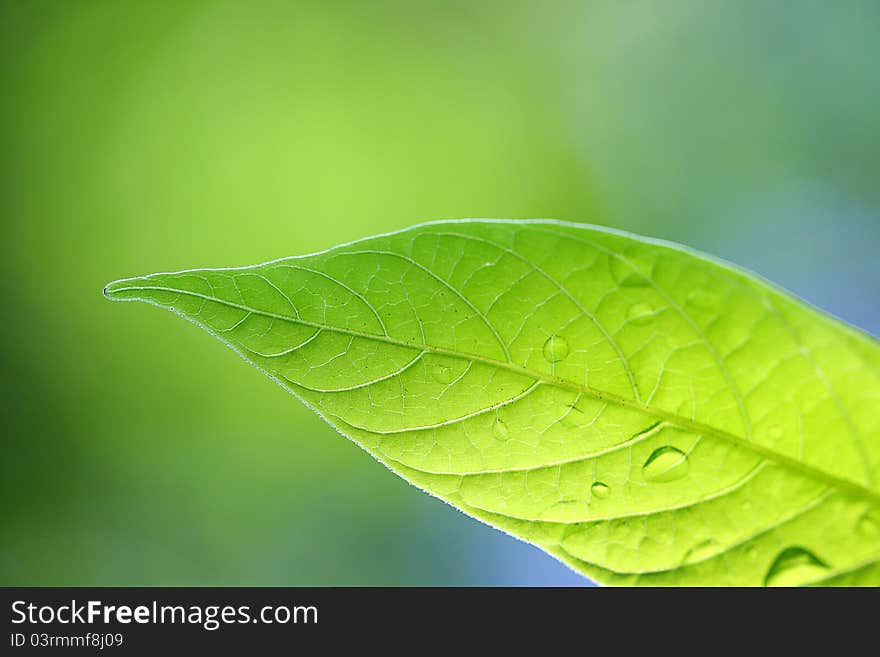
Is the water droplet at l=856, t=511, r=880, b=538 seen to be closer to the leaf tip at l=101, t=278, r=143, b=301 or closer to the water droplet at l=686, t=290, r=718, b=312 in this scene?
the water droplet at l=686, t=290, r=718, b=312

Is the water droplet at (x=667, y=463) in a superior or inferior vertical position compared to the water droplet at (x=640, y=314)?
inferior

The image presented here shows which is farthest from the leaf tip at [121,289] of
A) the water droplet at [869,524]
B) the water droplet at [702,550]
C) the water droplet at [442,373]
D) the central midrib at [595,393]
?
the water droplet at [869,524]

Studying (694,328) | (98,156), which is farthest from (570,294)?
(98,156)

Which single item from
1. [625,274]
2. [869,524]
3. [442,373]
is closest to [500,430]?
[442,373]

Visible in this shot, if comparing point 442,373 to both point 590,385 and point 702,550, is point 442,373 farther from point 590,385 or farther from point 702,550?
point 702,550

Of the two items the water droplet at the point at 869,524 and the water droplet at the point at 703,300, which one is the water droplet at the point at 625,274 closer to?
the water droplet at the point at 703,300
